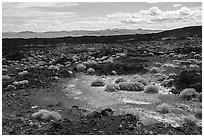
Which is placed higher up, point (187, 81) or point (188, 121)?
point (187, 81)

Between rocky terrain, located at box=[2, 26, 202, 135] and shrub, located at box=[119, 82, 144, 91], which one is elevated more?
shrub, located at box=[119, 82, 144, 91]

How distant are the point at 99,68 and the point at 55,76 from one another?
13.9 ft

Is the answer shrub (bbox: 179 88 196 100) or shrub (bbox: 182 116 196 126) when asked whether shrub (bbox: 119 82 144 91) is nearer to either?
shrub (bbox: 179 88 196 100)

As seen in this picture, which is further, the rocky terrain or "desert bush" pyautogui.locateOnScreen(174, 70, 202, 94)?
A: "desert bush" pyautogui.locateOnScreen(174, 70, 202, 94)

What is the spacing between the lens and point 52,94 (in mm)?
16141

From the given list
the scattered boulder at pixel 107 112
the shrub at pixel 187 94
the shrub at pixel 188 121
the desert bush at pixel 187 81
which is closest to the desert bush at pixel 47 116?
the scattered boulder at pixel 107 112

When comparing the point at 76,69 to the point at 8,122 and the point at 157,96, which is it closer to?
the point at 157,96

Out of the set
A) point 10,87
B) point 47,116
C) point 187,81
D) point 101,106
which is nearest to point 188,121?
point 101,106

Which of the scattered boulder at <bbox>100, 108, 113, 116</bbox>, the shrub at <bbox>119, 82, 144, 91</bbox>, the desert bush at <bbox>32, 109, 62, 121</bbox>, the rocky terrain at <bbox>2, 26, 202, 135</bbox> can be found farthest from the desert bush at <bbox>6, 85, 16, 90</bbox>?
the scattered boulder at <bbox>100, 108, 113, 116</bbox>

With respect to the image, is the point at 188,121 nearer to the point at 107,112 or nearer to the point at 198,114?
the point at 198,114

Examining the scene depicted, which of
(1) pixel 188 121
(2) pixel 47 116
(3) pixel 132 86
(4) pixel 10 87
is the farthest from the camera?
(4) pixel 10 87

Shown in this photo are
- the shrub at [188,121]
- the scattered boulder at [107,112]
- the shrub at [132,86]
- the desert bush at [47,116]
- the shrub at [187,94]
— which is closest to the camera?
the shrub at [188,121]

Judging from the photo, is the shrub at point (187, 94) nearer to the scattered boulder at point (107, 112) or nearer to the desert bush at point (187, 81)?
the desert bush at point (187, 81)

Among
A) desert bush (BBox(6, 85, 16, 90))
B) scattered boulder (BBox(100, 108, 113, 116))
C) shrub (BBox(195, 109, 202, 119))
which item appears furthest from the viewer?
desert bush (BBox(6, 85, 16, 90))
